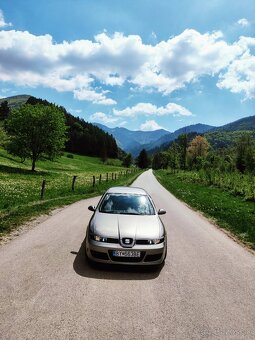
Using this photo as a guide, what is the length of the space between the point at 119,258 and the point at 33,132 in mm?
41229

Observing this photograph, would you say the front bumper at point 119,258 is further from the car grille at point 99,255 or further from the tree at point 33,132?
the tree at point 33,132

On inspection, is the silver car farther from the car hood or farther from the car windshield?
the car windshield

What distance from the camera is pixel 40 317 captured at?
486cm

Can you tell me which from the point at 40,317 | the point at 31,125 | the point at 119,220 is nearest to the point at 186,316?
the point at 40,317

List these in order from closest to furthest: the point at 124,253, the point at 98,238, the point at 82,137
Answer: the point at 124,253 → the point at 98,238 → the point at 82,137

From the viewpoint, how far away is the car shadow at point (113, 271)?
692cm

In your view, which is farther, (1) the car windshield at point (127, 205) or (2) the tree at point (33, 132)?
(2) the tree at point (33, 132)

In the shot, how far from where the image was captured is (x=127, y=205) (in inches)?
366

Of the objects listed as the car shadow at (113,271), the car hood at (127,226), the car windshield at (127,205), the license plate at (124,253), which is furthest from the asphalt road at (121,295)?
the car windshield at (127,205)

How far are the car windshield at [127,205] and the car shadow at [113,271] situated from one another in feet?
5.69

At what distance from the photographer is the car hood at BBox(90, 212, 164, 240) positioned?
A: 737cm

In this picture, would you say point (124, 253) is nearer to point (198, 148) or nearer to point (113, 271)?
point (113, 271)

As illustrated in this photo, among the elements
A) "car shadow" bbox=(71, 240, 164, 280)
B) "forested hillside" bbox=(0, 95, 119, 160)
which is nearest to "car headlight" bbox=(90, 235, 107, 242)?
"car shadow" bbox=(71, 240, 164, 280)

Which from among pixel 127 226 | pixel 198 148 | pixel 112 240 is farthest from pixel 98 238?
pixel 198 148
